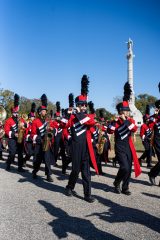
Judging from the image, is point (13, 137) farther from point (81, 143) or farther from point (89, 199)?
point (89, 199)

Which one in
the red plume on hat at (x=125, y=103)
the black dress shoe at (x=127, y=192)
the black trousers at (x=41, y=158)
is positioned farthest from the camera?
the black trousers at (x=41, y=158)

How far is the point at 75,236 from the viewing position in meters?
4.75

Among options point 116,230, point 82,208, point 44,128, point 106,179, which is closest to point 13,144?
point 44,128

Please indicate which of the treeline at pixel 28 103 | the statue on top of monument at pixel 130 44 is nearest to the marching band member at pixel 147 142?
the treeline at pixel 28 103

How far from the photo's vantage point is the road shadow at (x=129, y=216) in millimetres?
5355

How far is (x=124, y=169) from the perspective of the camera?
7.83m

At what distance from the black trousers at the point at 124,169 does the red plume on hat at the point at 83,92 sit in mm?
1476

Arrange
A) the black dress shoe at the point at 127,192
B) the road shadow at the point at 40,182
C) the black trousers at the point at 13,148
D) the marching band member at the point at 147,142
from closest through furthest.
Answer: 1. the black dress shoe at the point at 127,192
2. the road shadow at the point at 40,182
3. the black trousers at the point at 13,148
4. the marching band member at the point at 147,142

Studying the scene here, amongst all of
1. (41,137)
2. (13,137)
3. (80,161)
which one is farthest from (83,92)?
(13,137)

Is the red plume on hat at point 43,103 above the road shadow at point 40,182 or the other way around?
above

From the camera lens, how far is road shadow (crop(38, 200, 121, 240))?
4.75 metres

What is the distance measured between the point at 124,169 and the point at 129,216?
2.13 m

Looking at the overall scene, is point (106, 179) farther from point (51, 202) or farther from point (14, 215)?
point (14, 215)

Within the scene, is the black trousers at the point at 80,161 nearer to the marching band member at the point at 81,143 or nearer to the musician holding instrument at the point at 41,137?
the marching band member at the point at 81,143
